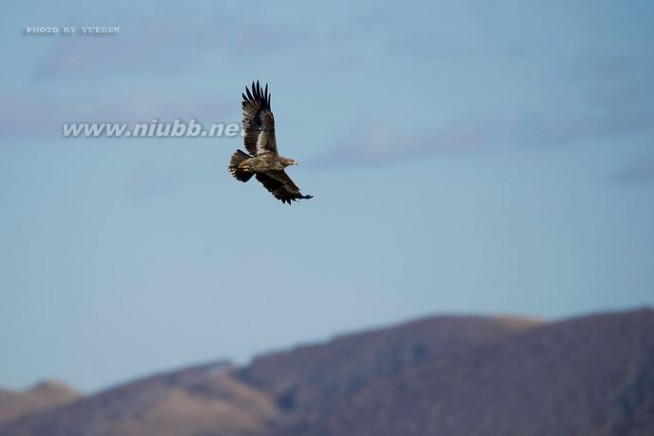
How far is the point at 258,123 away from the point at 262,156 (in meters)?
1.31

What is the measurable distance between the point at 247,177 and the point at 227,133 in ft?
15.1

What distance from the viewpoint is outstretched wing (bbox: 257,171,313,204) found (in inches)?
2491

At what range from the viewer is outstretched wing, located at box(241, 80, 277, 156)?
62375 mm

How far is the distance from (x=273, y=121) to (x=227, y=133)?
12.7ft

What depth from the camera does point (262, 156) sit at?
62062mm

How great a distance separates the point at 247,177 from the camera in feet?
204

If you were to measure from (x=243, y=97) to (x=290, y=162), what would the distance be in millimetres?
2752

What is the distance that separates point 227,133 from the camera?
218 ft

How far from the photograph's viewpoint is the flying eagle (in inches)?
2432

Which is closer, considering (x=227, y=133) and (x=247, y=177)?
(x=247, y=177)

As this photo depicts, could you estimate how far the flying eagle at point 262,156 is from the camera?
2432 inches

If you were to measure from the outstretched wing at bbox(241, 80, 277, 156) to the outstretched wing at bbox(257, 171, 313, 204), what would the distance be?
1192 mm

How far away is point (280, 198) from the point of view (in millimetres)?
63719

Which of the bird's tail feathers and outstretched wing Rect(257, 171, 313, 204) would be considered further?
outstretched wing Rect(257, 171, 313, 204)
